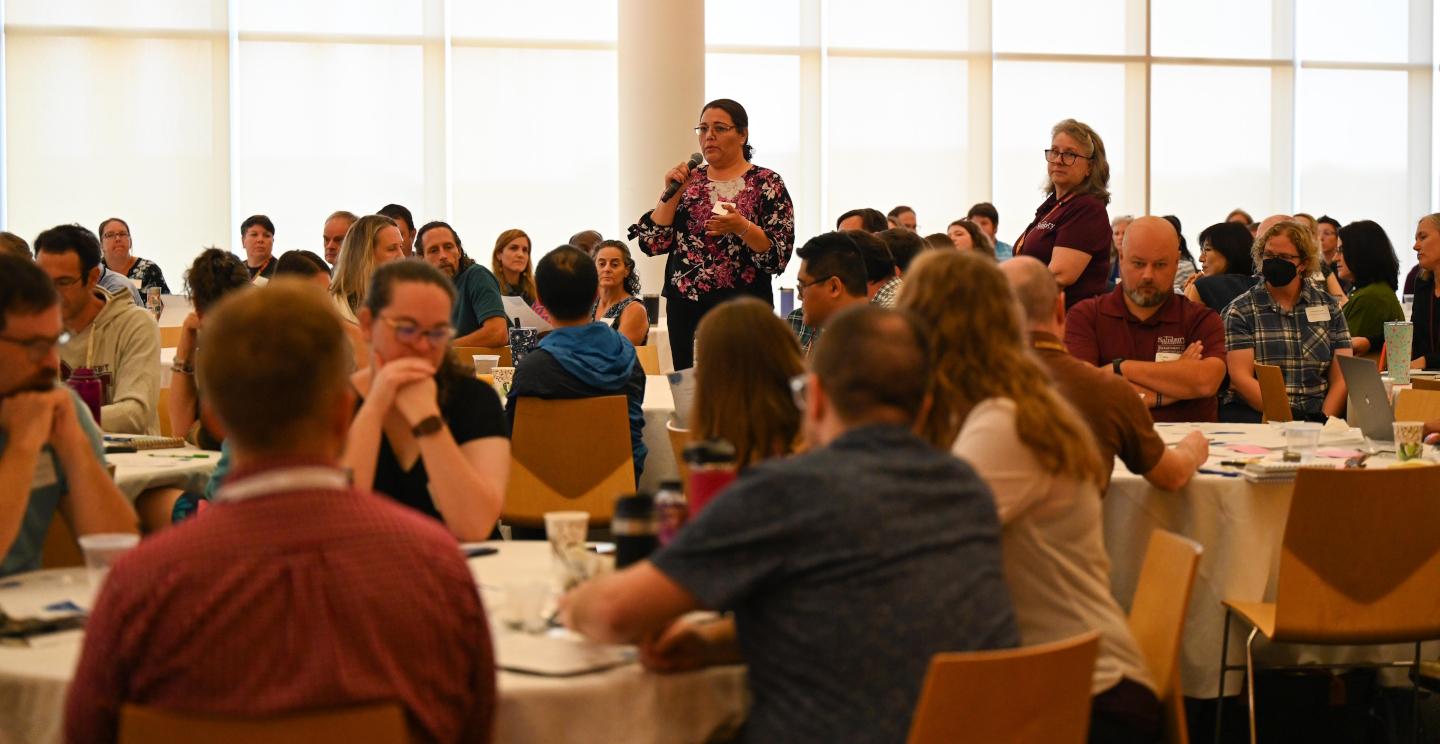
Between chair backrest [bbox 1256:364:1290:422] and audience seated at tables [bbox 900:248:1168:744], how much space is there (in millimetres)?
3315

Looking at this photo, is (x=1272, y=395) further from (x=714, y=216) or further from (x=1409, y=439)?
(x=714, y=216)

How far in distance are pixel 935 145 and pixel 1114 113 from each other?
1.78 m

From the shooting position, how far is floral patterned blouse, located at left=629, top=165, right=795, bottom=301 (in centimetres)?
620

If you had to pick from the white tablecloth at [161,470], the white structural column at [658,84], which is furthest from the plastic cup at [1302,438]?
the white structural column at [658,84]

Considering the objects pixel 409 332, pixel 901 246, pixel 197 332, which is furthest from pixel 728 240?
pixel 409 332

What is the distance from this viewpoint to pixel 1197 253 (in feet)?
44.8

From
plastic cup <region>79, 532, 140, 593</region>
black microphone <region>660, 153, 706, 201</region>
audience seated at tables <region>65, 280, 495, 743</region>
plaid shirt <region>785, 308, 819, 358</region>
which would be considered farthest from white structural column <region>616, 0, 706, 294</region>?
audience seated at tables <region>65, 280, 495, 743</region>

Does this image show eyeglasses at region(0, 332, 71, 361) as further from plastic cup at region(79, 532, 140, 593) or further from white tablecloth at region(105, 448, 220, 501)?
white tablecloth at region(105, 448, 220, 501)

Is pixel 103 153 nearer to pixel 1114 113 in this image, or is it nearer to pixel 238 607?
pixel 1114 113

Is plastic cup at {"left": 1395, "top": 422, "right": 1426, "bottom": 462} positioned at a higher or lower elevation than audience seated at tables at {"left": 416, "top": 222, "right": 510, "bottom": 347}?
lower

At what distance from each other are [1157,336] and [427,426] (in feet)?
9.79

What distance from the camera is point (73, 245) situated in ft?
15.3

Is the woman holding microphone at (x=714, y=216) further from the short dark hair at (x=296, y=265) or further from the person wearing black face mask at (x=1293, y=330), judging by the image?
the person wearing black face mask at (x=1293, y=330)

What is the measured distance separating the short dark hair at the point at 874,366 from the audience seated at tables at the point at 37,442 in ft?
4.68
